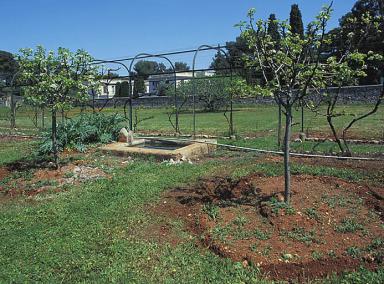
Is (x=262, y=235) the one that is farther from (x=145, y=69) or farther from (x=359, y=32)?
(x=145, y=69)

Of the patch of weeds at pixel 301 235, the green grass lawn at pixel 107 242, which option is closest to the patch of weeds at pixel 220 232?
the green grass lawn at pixel 107 242

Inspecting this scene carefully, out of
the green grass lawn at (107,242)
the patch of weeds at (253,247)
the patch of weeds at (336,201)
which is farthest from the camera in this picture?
the patch of weeds at (336,201)

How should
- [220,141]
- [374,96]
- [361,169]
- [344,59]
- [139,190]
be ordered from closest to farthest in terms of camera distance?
1. [344,59]
2. [139,190]
3. [361,169]
4. [220,141]
5. [374,96]

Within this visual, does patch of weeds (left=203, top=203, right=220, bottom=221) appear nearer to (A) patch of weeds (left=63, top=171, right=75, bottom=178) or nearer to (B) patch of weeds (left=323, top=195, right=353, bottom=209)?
(B) patch of weeds (left=323, top=195, right=353, bottom=209)

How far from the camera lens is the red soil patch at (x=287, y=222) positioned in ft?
12.9

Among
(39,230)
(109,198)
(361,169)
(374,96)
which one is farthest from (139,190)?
(374,96)

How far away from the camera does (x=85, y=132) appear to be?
436 inches

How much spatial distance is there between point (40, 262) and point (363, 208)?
3.86 m

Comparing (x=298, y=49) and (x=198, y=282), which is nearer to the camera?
(x=198, y=282)

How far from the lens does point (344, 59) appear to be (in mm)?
5219

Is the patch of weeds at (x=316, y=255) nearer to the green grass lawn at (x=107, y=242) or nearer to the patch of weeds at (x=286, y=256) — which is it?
the patch of weeds at (x=286, y=256)

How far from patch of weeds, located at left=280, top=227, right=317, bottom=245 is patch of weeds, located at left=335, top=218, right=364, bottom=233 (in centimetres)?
34

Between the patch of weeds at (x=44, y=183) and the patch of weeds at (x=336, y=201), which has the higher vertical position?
the patch of weeds at (x=336, y=201)

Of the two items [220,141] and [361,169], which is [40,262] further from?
[220,141]
